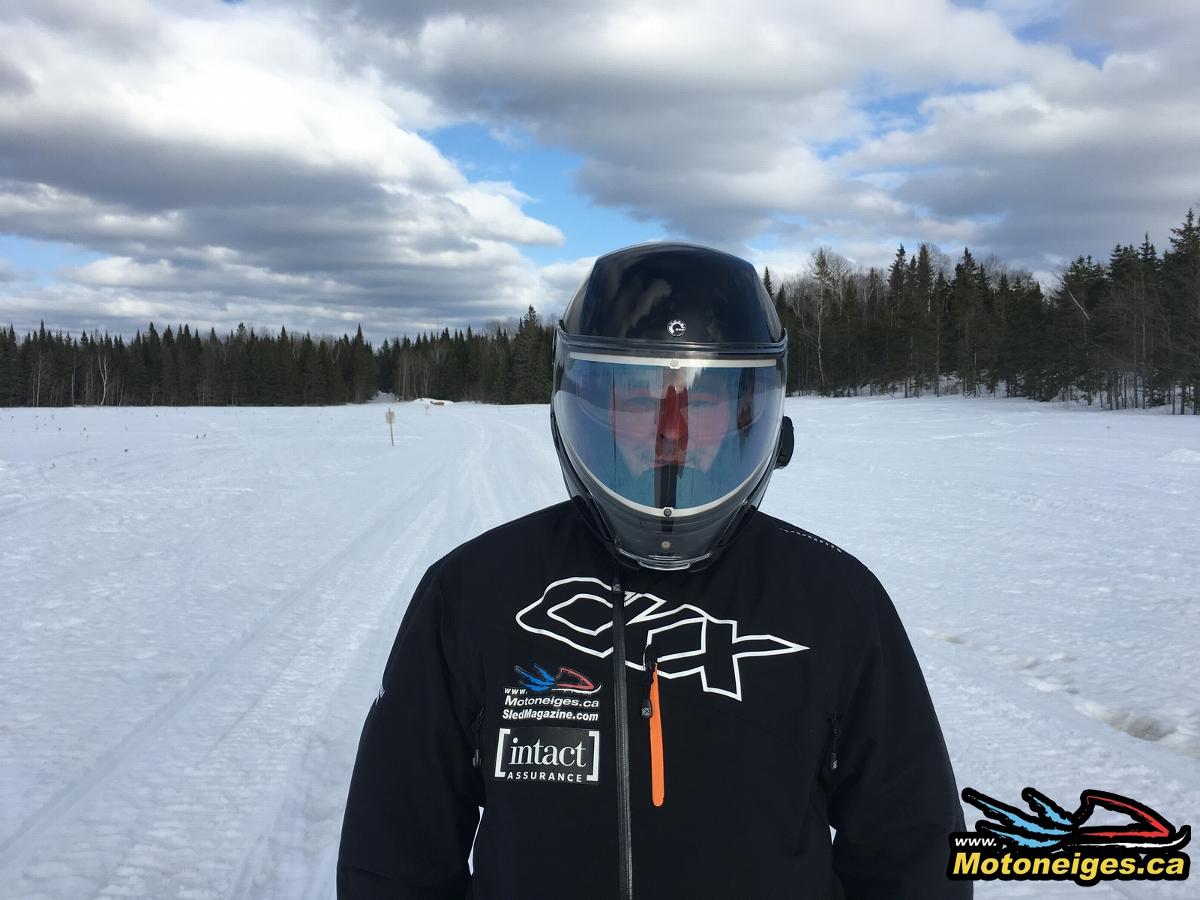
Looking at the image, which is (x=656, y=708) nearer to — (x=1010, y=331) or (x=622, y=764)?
(x=622, y=764)

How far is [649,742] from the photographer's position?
60.7 inches

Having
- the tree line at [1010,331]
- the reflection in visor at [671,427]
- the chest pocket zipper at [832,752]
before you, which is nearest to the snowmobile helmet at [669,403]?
the reflection in visor at [671,427]

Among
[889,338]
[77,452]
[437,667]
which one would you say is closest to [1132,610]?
[437,667]

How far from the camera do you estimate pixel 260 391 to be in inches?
3693

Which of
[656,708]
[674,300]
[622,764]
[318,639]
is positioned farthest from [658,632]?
[318,639]

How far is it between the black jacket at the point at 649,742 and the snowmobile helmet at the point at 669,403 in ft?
0.46

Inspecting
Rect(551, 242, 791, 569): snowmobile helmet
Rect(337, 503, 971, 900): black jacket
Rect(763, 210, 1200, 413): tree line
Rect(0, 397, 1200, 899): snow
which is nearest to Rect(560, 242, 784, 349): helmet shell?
Rect(551, 242, 791, 569): snowmobile helmet

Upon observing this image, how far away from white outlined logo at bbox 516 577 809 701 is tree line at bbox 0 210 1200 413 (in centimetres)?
619

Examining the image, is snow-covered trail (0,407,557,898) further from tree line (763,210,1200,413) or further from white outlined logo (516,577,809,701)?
tree line (763,210,1200,413)

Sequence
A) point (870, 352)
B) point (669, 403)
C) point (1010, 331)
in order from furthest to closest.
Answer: point (870, 352), point (1010, 331), point (669, 403)

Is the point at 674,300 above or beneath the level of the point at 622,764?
above

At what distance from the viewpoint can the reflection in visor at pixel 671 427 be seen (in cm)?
183

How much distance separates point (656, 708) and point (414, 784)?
0.55 metres

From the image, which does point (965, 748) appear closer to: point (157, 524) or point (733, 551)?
point (733, 551)
